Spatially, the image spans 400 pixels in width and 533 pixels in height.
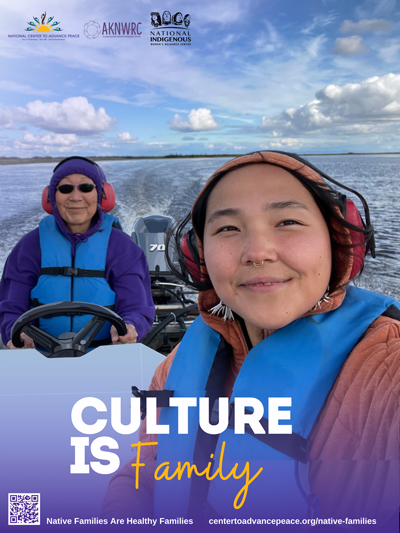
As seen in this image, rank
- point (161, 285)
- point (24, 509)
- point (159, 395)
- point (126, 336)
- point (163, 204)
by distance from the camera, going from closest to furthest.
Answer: point (24, 509), point (159, 395), point (126, 336), point (161, 285), point (163, 204)

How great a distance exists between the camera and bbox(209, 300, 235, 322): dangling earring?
0.96 meters

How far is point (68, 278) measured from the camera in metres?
2.40

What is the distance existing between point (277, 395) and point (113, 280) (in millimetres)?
1862

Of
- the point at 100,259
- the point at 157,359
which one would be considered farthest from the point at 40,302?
the point at 157,359

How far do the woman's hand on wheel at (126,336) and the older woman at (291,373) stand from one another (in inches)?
45.1

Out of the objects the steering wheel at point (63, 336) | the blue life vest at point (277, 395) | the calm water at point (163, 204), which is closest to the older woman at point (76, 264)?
the steering wheel at point (63, 336)

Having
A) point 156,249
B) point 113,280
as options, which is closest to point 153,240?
point 156,249

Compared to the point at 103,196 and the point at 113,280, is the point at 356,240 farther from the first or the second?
the point at 103,196

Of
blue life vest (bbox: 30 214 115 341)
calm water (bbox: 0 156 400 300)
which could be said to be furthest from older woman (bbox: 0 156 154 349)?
calm water (bbox: 0 156 400 300)

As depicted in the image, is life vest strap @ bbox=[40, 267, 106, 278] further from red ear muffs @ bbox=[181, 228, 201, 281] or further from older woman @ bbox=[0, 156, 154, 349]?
red ear muffs @ bbox=[181, 228, 201, 281]

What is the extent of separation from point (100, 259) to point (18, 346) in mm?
742

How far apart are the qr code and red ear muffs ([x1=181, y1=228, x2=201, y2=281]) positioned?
1.82 feet

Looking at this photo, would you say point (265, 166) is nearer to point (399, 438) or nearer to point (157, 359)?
point (399, 438)

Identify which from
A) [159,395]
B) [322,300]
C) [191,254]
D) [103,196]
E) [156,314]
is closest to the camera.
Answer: [322,300]
